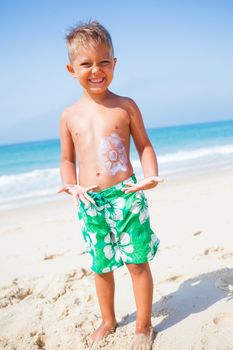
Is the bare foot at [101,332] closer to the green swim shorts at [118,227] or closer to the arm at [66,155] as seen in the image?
the green swim shorts at [118,227]

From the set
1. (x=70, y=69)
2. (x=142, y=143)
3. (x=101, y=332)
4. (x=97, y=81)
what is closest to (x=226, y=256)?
(x=101, y=332)

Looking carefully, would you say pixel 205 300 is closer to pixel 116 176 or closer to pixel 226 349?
pixel 226 349

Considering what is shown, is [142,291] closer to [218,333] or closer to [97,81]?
[218,333]

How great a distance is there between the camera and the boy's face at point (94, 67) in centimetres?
219

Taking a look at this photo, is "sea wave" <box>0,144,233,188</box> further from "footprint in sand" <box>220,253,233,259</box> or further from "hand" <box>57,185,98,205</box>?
"hand" <box>57,185,98,205</box>

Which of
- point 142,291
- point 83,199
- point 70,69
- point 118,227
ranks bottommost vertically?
point 142,291

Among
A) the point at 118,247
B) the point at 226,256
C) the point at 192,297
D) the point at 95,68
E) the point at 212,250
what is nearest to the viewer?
the point at 95,68

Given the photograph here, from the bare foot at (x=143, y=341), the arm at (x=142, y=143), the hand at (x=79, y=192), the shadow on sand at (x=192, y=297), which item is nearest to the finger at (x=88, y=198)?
the hand at (x=79, y=192)

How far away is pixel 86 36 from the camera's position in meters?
2.17

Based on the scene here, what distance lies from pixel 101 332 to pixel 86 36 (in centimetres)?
192

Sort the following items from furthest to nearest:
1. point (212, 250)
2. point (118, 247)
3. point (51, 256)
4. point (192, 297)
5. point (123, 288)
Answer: point (51, 256) → point (212, 250) → point (123, 288) → point (192, 297) → point (118, 247)

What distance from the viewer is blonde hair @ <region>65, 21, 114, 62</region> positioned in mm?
2174

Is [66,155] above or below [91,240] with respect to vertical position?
above

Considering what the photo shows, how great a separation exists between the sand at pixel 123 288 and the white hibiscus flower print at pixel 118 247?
563 mm
